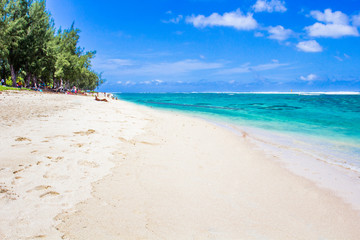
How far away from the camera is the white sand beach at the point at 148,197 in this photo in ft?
9.37

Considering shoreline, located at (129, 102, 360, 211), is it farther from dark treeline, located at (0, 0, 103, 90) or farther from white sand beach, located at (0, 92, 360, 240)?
dark treeline, located at (0, 0, 103, 90)

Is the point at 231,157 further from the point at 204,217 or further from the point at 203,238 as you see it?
the point at 203,238

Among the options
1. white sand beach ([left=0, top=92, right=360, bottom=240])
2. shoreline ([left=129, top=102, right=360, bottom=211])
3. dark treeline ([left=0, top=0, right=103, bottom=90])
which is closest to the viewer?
white sand beach ([left=0, top=92, right=360, bottom=240])

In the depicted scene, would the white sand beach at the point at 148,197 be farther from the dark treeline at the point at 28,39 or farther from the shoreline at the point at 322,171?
the dark treeline at the point at 28,39

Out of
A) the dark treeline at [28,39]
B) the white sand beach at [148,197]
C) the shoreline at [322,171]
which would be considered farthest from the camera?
the dark treeline at [28,39]

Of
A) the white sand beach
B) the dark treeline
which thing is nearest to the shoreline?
the white sand beach

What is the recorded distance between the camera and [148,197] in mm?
3781

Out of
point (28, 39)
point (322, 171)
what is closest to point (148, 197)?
point (322, 171)

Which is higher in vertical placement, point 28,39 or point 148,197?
point 28,39

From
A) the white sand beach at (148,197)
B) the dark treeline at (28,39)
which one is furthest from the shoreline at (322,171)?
the dark treeline at (28,39)

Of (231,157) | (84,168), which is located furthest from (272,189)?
(84,168)

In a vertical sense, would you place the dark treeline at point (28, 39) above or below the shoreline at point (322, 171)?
above

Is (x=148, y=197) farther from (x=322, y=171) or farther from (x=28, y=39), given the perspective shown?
(x=28, y=39)

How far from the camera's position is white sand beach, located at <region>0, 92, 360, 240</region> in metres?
2.86
